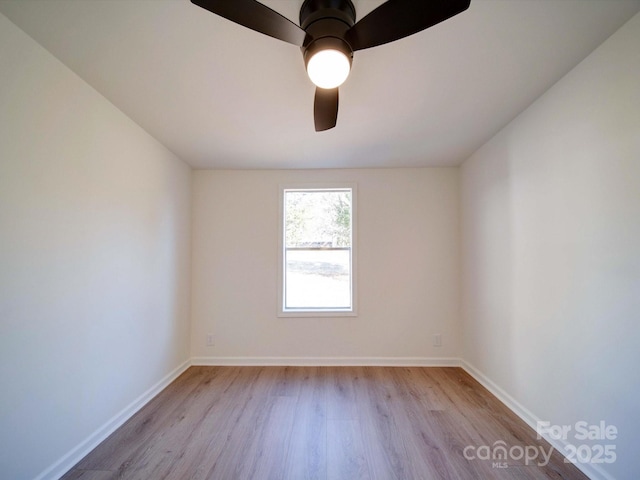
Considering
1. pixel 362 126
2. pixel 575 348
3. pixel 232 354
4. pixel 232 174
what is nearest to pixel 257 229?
pixel 232 174

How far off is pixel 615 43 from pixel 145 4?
7.88ft

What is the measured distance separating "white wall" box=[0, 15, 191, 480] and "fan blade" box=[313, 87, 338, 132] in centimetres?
156

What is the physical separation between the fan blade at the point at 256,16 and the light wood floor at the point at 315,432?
7.79ft

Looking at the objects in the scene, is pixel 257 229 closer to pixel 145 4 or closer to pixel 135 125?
pixel 135 125

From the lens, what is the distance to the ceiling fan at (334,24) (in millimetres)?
1039

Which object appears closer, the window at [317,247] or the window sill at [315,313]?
the window sill at [315,313]

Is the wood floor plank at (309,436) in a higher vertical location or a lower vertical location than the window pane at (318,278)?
lower

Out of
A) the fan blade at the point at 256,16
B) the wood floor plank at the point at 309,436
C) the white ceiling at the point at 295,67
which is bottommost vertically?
the wood floor plank at the point at 309,436

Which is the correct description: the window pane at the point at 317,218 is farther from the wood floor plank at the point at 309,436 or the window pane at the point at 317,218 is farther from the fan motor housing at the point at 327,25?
the fan motor housing at the point at 327,25

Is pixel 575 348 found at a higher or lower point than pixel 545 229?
lower

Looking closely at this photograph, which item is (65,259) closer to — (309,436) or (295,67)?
(295,67)

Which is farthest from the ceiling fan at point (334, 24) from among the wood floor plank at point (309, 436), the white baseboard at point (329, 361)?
the white baseboard at point (329, 361)

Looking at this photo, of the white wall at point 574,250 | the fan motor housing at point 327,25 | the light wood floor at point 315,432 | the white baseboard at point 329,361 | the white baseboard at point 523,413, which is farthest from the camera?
the white baseboard at point 329,361

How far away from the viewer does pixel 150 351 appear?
2639 millimetres
